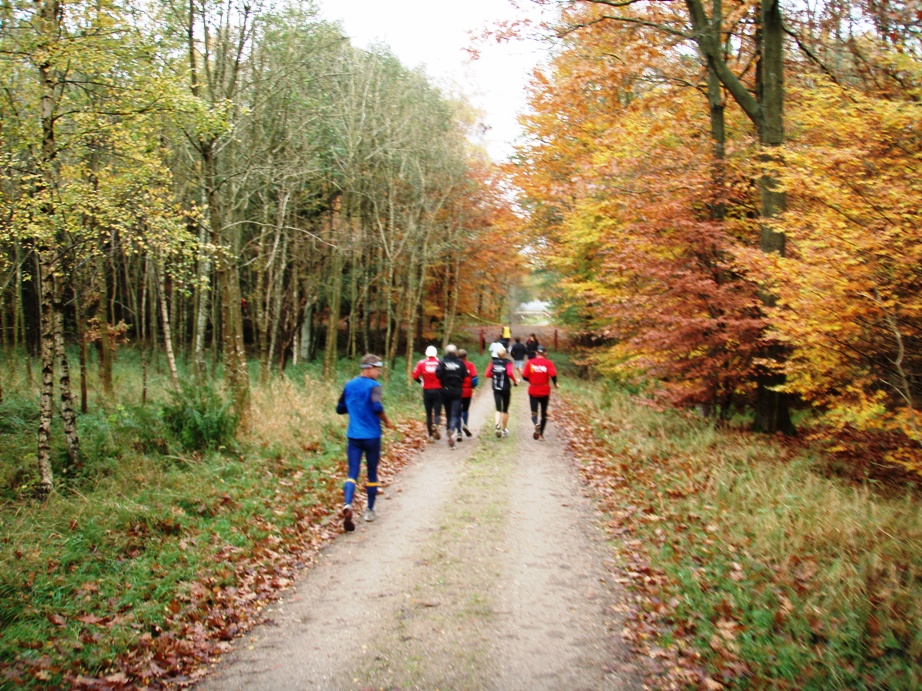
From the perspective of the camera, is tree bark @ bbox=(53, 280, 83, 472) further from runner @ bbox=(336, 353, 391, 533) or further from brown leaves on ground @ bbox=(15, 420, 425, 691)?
runner @ bbox=(336, 353, 391, 533)

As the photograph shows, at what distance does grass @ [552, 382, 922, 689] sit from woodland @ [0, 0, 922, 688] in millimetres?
32

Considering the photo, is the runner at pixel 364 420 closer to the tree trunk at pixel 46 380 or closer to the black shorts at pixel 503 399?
the tree trunk at pixel 46 380

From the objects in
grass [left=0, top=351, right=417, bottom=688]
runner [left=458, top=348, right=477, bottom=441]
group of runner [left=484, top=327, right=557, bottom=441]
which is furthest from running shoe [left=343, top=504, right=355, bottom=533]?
group of runner [left=484, top=327, right=557, bottom=441]

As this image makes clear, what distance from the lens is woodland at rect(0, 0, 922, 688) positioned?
5305 mm

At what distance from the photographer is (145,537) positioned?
22.3 ft

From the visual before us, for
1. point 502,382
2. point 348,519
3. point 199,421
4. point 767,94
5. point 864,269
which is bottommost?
point 348,519

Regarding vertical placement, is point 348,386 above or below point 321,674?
above


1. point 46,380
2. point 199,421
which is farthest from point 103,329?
point 46,380

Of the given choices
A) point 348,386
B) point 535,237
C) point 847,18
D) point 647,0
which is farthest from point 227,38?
point 535,237

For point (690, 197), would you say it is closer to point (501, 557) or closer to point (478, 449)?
point (478, 449)

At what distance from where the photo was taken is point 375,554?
23.2ft

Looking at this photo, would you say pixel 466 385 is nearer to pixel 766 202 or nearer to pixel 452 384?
pixel 452 384

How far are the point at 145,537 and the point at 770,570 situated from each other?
6.32 m

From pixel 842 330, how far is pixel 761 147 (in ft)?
13.9
